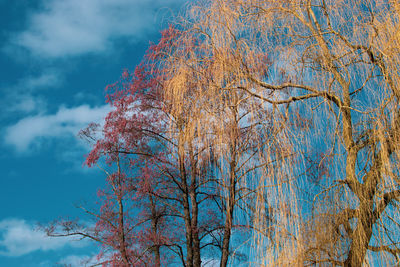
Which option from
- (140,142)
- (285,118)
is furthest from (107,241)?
(285,118)

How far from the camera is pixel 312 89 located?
10.6ft

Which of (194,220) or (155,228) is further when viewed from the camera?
(155,228)

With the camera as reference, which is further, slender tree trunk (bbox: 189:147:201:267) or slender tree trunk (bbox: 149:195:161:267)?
slender tree trunk (bbox: 149:195:161:267)

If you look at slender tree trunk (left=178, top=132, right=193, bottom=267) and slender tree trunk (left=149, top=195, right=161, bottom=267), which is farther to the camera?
slender tree trunk (left=149, top=195, right=161, bottom=267)

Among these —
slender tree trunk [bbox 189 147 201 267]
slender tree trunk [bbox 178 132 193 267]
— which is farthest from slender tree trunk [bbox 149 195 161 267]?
slender tree trunk [bbox 189 147 201 267]

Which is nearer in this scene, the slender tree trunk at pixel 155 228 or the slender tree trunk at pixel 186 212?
the slender tree trunk at pixel 186 212

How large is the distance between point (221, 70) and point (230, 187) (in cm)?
99

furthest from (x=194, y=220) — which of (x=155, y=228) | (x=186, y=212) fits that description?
(x=155, y=228)

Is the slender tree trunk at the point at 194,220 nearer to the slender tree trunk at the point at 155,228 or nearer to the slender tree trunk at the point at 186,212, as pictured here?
the slender tree trunk at the point at 186,212

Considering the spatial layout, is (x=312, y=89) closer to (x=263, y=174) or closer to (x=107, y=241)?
(x=263, y=174)

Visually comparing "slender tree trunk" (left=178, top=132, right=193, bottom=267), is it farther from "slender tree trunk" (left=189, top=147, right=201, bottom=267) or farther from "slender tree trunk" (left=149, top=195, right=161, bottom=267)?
"slender tree trunk" (left=149, top=195, right=161, bottom=267)

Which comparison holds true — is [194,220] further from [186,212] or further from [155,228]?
[155,228]

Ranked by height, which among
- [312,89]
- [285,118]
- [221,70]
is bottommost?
[285,118]

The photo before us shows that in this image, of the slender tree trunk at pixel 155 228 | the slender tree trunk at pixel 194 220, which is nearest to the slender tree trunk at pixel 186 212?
the slender tree trunk at pixel 194 220
